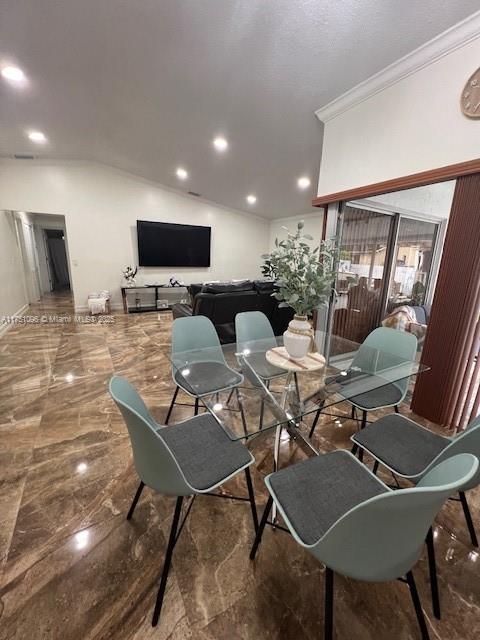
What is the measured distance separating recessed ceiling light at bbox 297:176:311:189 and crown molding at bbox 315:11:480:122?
5.43ft

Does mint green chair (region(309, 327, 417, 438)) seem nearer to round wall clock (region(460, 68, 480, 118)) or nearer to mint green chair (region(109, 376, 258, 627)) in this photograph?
mint green chair (region(109, 376, 258, 627))

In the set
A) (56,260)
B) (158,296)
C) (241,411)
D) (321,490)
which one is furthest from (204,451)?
(56,260)

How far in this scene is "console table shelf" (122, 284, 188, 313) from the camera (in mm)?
6180

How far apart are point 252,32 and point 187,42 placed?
0.53m

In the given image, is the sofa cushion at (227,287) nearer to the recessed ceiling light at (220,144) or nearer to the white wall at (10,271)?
the recessed ceiling light at (220,144)

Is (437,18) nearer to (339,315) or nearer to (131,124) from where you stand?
(339,315)

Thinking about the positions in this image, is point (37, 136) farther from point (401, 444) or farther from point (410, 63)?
point (401, 444)

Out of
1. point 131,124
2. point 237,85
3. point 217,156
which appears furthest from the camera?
Answer: point 217,156

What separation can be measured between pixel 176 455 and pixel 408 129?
2.85 meters

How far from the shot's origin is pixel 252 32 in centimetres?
195

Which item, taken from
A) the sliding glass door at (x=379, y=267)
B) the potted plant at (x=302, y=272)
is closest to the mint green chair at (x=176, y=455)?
the potted plant at (x=302, y=272)

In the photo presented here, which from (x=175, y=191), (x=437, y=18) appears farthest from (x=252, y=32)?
(x=175, y=191)

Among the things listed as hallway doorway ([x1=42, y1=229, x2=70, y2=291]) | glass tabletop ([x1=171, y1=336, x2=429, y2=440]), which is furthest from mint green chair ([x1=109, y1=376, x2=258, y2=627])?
hallway doorway ([x1=42, y1=229, x2=70, y2=291])

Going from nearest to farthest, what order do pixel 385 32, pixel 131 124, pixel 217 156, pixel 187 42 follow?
pixel 385 32, pixel 187 42, pixel 131 124, pixel 217 156
